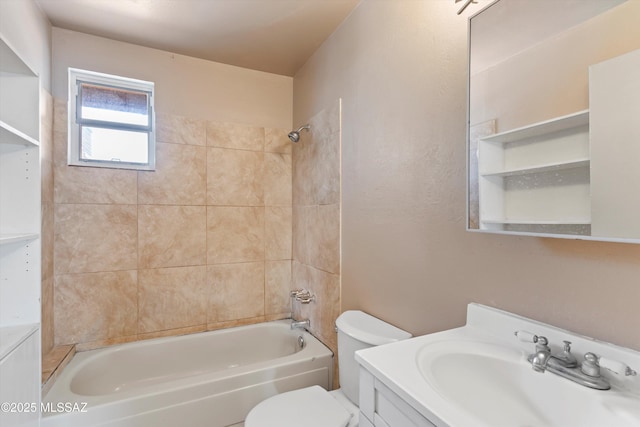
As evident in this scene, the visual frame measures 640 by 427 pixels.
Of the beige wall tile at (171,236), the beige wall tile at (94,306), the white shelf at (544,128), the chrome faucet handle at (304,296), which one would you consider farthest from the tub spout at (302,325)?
the white shelf at (544,128)

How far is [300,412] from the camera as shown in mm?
1372

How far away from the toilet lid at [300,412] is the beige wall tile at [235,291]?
1.16 m

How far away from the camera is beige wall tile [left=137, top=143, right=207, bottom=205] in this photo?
88.5 inches

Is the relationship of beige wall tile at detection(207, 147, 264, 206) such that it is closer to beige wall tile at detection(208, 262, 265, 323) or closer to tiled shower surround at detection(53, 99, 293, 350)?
tiled shower surround at detection(53, 99, 293, 350)

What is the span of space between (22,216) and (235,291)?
4.95ft

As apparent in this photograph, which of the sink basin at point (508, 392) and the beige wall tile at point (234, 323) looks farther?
the beige wall tile at point (234, 323)

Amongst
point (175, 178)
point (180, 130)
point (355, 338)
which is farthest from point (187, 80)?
point (355, 338)

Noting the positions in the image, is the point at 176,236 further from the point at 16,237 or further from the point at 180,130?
the point at 16,237

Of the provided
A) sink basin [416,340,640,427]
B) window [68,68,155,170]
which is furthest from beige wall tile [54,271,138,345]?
sink basin [416,340,640,427]

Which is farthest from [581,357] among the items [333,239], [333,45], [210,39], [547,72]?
[210,39]

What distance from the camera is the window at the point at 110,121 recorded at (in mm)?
2119

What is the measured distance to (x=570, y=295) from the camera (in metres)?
0.84

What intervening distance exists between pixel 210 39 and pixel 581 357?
2.54 metres

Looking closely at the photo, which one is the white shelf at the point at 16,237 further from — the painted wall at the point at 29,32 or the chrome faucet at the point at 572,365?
the chrome faucet at the point at 572,365
